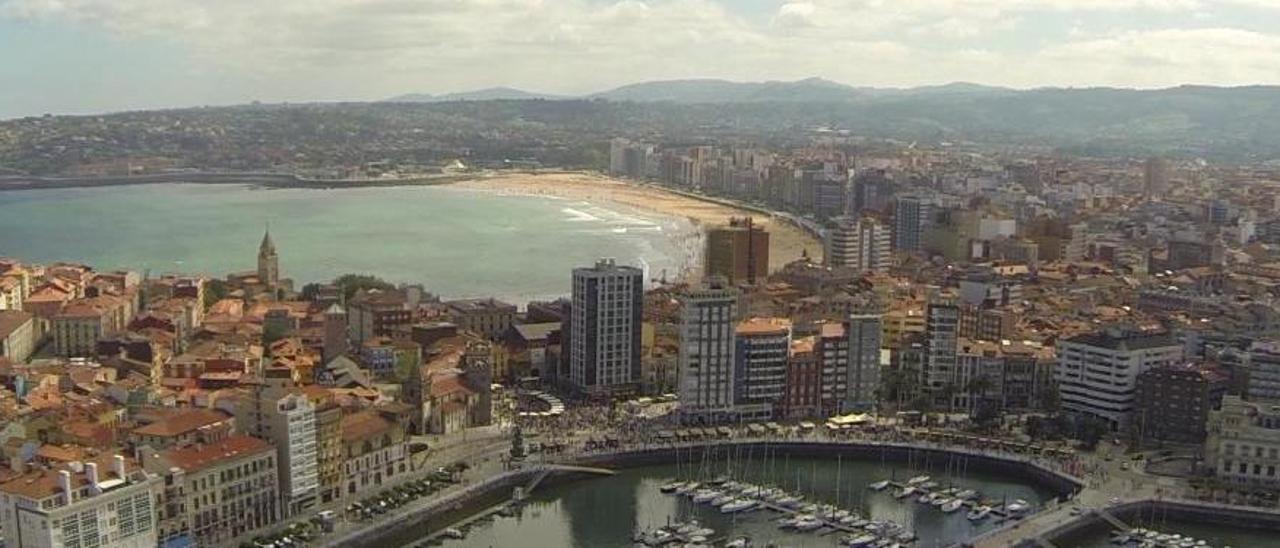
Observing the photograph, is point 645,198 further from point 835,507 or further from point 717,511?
point 717,511

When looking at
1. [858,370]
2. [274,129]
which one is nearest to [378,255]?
[858,370]

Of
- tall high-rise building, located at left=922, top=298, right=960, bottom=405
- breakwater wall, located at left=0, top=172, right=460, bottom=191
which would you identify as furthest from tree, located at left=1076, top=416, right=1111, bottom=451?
breakwater wall, located at left=0, top=172, right=460, bottom=191

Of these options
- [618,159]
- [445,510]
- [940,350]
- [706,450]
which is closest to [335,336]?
[445,510]

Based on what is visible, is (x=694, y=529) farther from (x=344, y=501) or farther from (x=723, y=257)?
(x=723, y=257)

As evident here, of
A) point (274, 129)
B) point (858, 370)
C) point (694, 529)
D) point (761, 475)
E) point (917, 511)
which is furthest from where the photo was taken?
point (274, 129)

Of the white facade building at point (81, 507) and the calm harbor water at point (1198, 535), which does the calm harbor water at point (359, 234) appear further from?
the white facade building at point (81, 507)
